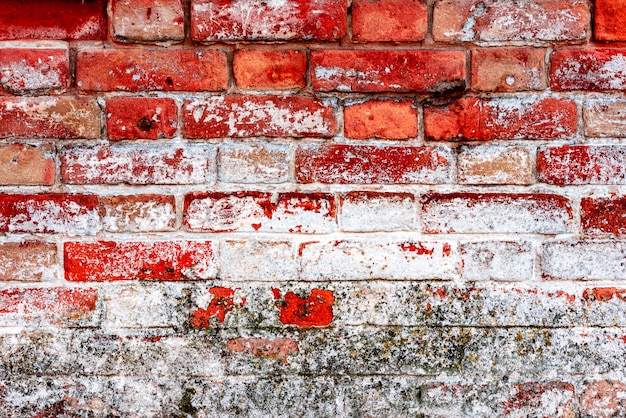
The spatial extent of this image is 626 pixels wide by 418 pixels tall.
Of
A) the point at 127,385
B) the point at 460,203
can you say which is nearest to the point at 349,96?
the point at 460,203

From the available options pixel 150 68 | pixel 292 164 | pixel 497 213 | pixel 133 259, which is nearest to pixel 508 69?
pixel 497 213

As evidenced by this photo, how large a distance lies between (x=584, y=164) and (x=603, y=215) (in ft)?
0.41

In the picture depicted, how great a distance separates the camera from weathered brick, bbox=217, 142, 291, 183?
1.17 metres

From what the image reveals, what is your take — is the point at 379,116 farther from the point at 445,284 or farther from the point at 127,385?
the point at 127,385

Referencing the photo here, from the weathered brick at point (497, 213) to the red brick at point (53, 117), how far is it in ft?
2.60

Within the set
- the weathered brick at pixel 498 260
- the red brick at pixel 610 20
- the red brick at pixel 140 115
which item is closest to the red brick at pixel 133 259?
the red brick at pixel 140 115

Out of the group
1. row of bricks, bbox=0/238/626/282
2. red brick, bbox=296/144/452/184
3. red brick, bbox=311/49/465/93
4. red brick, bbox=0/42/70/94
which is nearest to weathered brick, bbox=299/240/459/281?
row of bricks, bbox=0/238/626/282

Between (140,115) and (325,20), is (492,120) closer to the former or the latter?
(325,20)

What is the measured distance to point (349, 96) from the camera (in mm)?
1167

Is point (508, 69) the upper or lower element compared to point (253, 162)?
upper

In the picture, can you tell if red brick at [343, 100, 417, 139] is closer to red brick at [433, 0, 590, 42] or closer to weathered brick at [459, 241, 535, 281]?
red brick at [433, 0, 590, 42]

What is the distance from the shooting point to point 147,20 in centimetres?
115

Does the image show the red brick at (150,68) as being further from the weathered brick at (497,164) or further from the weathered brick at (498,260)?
the weathered brick at (498,260)

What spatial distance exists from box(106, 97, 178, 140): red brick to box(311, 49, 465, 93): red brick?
1.11 ft
